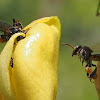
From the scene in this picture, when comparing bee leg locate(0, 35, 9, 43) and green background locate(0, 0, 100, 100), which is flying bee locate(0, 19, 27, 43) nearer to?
bee leg locate(0, 35, 9, 43)

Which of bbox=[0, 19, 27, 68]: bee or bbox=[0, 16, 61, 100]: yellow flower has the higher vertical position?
bbox=[0, 19, 27, 68]: bee

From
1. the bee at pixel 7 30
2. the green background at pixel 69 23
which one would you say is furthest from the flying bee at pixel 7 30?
the green background at pixel 69 23

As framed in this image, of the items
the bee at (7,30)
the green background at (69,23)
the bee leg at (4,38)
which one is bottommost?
the green background at (69,23)

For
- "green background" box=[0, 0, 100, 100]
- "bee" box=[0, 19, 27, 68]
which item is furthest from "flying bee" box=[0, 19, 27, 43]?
"green background" box=[0, 0, 100, 100]

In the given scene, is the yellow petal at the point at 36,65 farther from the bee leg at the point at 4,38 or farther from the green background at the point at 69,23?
the green background at the point at 69,23

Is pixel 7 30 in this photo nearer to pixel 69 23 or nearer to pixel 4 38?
pixel 4 38

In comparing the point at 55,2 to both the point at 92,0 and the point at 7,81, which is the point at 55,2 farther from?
the point at 7,81

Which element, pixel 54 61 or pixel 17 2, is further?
pixel 17 2

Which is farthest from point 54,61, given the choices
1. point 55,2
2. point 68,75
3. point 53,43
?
point 55,2
